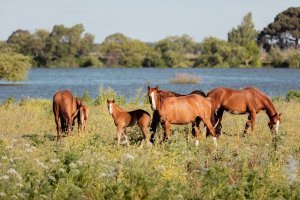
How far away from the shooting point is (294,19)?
11900cm

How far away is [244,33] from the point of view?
406 ft

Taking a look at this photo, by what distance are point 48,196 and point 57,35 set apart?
119 metres

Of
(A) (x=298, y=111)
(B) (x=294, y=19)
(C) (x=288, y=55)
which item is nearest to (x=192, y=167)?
(A) (x=298, y=111)

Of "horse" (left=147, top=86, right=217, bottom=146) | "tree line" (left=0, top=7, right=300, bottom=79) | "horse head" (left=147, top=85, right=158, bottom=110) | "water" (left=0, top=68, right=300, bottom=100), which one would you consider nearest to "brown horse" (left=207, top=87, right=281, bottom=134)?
"horse" (left=147, top=86, right=217, bottom=146)

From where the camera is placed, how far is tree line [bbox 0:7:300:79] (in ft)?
350

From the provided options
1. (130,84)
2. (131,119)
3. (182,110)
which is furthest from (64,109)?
(130,84)

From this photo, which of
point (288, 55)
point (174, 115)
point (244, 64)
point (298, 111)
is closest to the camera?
point (174, 115)

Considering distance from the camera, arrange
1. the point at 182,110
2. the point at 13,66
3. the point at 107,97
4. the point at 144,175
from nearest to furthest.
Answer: the point at 144,175
the point at 182,110
the point at 107,97
the point at 13,66

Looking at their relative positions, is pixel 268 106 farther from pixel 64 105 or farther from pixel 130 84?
pixel 130 84

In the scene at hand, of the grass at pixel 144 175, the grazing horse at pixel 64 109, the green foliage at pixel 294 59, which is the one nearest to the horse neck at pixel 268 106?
the grass at pixel 144 175

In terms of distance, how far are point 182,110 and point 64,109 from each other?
327 centimetres

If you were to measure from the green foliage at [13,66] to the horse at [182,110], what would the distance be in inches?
1332

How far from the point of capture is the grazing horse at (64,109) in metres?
15.6

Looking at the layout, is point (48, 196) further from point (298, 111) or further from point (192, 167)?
point (298, 111)
